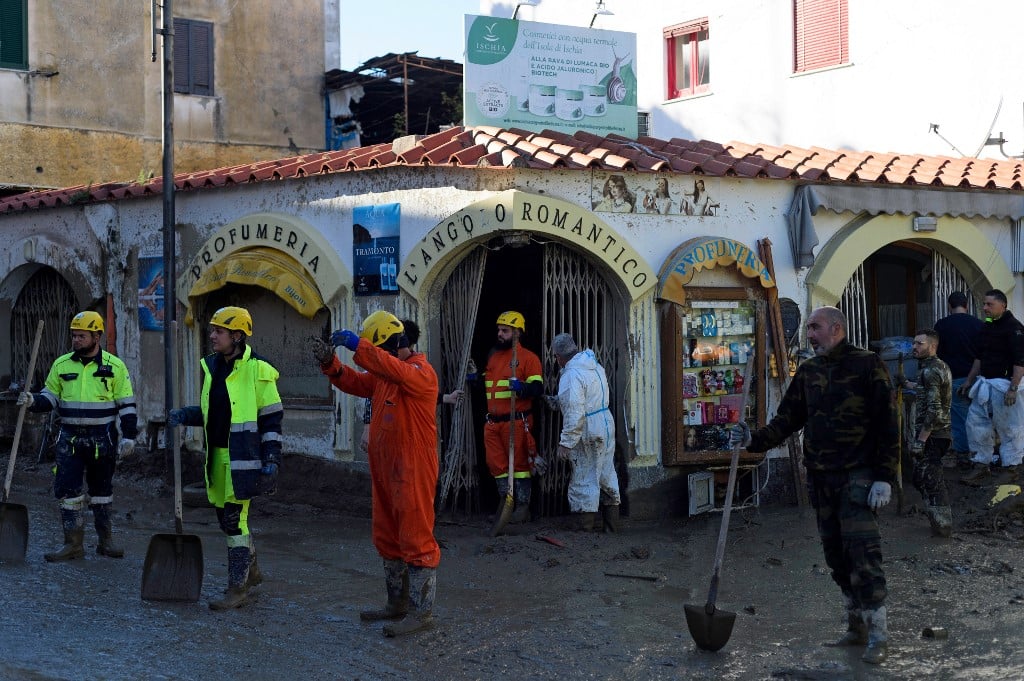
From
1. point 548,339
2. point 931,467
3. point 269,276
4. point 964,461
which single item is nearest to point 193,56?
point 269,276

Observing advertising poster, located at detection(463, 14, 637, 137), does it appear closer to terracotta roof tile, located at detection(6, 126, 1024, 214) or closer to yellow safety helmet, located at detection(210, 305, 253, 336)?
terracotta roof tile, located at detection(6, 126, 1024, 214)

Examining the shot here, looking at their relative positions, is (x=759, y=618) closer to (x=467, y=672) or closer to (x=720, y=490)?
(x=467, y=672)

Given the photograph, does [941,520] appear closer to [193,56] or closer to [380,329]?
[380,329]

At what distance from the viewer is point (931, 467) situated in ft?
31.4

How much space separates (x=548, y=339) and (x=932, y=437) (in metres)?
3.23

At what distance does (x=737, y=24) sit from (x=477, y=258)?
11.0m

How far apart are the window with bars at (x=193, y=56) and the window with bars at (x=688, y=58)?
25.2ft

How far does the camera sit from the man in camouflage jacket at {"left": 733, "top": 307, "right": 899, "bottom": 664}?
638 cm

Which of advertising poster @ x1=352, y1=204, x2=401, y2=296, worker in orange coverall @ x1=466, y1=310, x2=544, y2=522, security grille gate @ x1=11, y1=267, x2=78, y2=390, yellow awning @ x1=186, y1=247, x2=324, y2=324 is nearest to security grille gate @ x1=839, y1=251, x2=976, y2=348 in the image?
worker in orange coverall @ x1=466, y1=310, x2=544, y2=522

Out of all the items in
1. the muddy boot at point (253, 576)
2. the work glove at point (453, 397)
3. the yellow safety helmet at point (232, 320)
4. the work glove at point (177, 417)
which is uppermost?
the yellow safety helmet at point (232, 320)

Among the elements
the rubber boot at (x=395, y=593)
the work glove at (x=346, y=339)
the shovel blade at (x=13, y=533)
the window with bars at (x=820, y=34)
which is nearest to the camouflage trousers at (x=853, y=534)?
the rubber boot at (x=395, y=593)

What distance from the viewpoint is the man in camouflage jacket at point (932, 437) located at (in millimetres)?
9500

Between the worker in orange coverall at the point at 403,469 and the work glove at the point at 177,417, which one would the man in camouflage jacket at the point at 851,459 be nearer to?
the worker in orange coverall at the point at 403,469

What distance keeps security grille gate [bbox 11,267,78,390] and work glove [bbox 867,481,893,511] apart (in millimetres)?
10559
